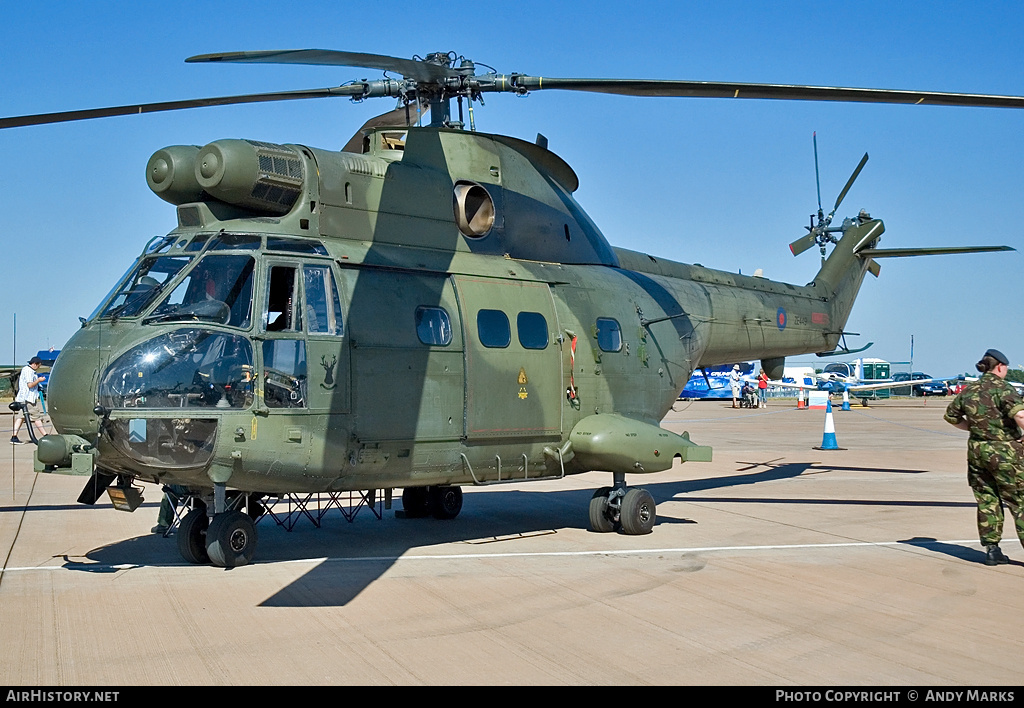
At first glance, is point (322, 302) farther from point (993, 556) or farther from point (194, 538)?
point (993, 556)

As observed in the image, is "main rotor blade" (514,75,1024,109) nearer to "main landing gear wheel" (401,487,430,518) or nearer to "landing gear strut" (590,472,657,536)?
"landing gear strut" (590,472,657,536)

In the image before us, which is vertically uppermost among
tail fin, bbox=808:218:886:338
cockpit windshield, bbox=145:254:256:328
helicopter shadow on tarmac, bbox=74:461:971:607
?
tail fin, bbox=808:218:886:338

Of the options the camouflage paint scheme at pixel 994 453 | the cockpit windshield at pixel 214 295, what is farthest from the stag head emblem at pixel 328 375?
the camouflage paint scheme at pixel 994 453

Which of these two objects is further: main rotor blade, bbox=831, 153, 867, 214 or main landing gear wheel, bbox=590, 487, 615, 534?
main rotor blade, bbox=831, 153, 867, 214

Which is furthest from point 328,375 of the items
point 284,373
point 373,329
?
point 373,329

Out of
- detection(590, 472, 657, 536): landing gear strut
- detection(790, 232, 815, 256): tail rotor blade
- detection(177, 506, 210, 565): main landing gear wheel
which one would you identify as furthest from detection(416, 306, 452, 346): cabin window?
detection(790, 232, 815, 256): tail rotor blade

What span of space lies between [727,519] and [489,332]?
13.4ft

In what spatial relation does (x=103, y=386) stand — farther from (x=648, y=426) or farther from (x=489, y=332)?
(x=648, y=426)

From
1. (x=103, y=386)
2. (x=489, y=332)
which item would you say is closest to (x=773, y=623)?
(x=489, y=332)

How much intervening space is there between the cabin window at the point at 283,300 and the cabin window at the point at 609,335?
12.3 ft

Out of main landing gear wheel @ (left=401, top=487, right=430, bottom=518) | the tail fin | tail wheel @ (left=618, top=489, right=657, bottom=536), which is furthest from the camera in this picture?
the tail fin

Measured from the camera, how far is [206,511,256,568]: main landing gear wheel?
8.33m

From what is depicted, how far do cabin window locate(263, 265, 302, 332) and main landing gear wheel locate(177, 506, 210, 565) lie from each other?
6.10ft

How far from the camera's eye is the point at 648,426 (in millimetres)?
10938
